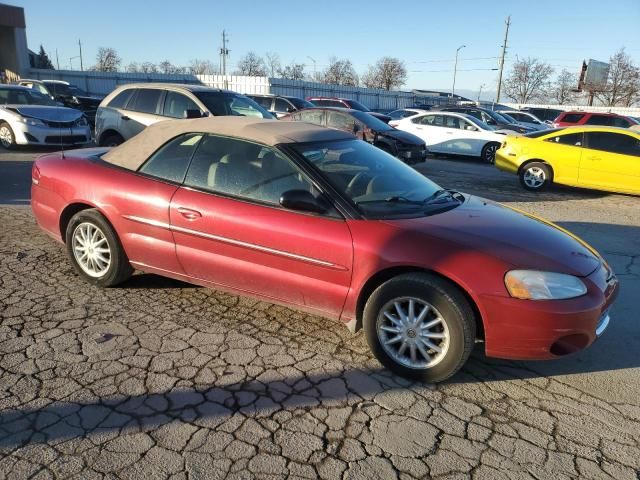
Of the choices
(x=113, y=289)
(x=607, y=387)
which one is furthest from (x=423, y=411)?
(x=113, y=289)

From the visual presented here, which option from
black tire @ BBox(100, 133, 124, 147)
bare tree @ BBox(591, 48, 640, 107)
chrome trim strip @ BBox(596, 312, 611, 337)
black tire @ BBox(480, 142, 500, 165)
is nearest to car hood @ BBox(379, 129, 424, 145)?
black tire @ BBox(480, 142, 500, 165)

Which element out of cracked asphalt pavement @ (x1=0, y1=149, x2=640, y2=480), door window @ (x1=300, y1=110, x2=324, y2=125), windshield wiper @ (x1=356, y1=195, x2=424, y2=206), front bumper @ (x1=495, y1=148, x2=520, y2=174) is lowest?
cracked asphalt pavement @ (x1=0, y1=149, x2=640, y2=480)

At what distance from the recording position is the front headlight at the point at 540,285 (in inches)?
113

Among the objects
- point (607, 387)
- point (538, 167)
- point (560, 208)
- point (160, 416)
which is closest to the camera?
point (160, 416)

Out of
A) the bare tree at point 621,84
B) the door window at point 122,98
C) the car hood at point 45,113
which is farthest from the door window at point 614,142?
the bare tree at point 621,84

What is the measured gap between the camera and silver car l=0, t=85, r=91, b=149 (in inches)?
458

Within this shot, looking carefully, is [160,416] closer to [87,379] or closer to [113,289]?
[87,379]

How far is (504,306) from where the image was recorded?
2861 millimetres

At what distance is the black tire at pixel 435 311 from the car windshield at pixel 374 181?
51 cm

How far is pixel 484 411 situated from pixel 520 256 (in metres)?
0.92

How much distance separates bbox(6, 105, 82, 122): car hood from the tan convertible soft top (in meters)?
8.98

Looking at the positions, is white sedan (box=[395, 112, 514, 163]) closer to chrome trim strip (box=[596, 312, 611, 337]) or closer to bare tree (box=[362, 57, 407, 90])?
chrome trim strip (box=[596, 312, 611, 337])

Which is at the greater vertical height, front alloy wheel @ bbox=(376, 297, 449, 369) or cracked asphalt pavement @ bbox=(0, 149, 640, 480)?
front alloy wheel @ bbox=(376, 297, 449, 369)

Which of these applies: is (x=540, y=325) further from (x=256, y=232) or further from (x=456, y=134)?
(x=456, y=134)
